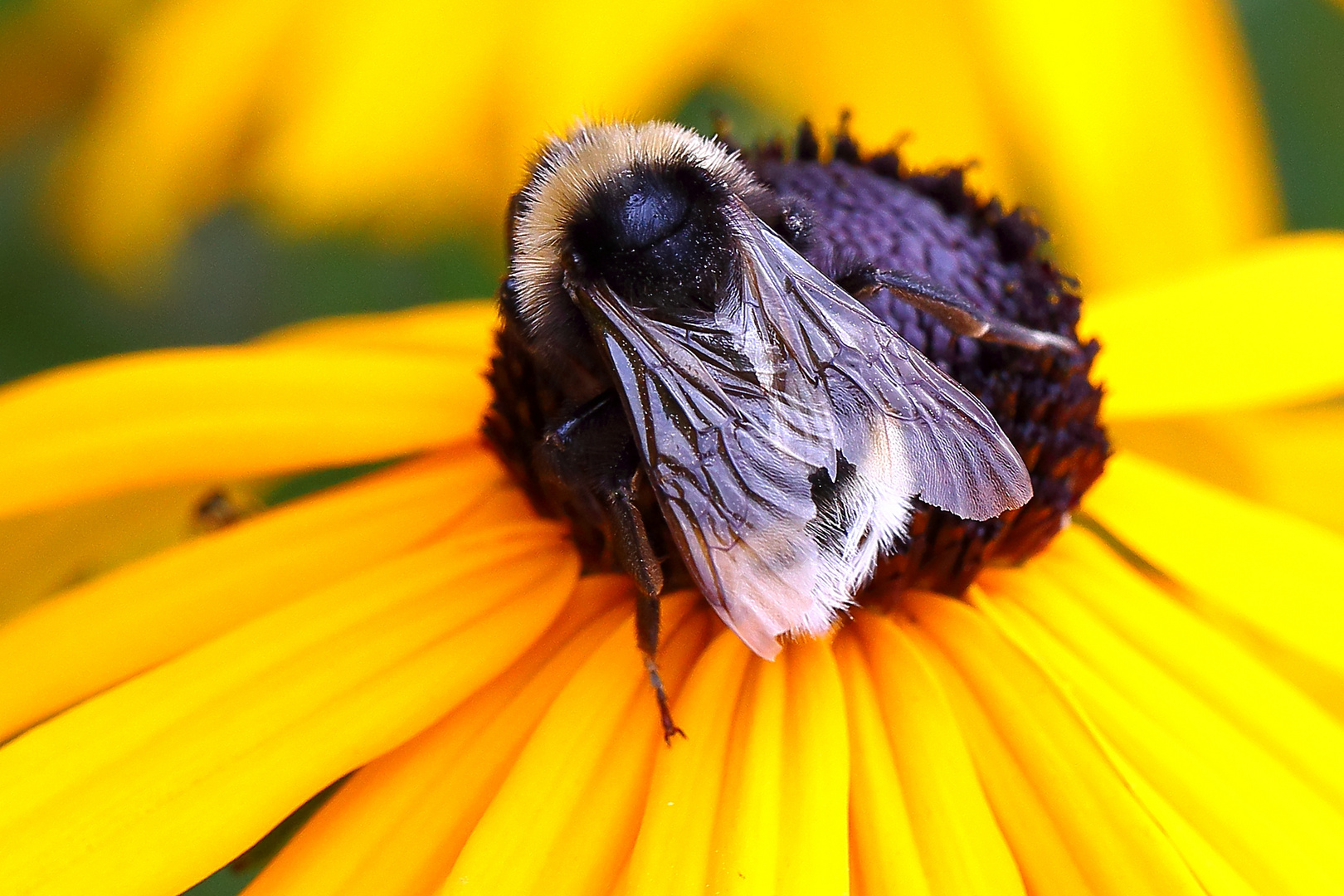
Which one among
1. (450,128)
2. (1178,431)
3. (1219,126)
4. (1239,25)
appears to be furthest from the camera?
(1239,25)

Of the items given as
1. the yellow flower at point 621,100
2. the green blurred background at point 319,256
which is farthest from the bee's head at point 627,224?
the green blurred background at point 319,256

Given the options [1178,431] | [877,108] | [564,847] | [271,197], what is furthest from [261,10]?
[564,847]

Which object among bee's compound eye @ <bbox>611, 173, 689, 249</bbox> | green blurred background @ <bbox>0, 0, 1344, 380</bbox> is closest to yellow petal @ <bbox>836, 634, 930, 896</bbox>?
bee's compound eye @ <bbox>611, 173, 689, 249</bbox>

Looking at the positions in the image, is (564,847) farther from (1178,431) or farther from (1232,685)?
(1178,431)

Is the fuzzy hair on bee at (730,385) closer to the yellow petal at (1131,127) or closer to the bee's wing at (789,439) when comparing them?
the bee's wing at (789,439)

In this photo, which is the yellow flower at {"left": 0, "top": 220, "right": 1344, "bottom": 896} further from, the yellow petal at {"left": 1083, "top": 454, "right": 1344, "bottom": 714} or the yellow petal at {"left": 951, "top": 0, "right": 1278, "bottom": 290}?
the yellow petal at {"left": 951, "top": 0, "right": 1278, "bottom": 290}

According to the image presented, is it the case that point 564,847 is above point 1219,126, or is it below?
below
